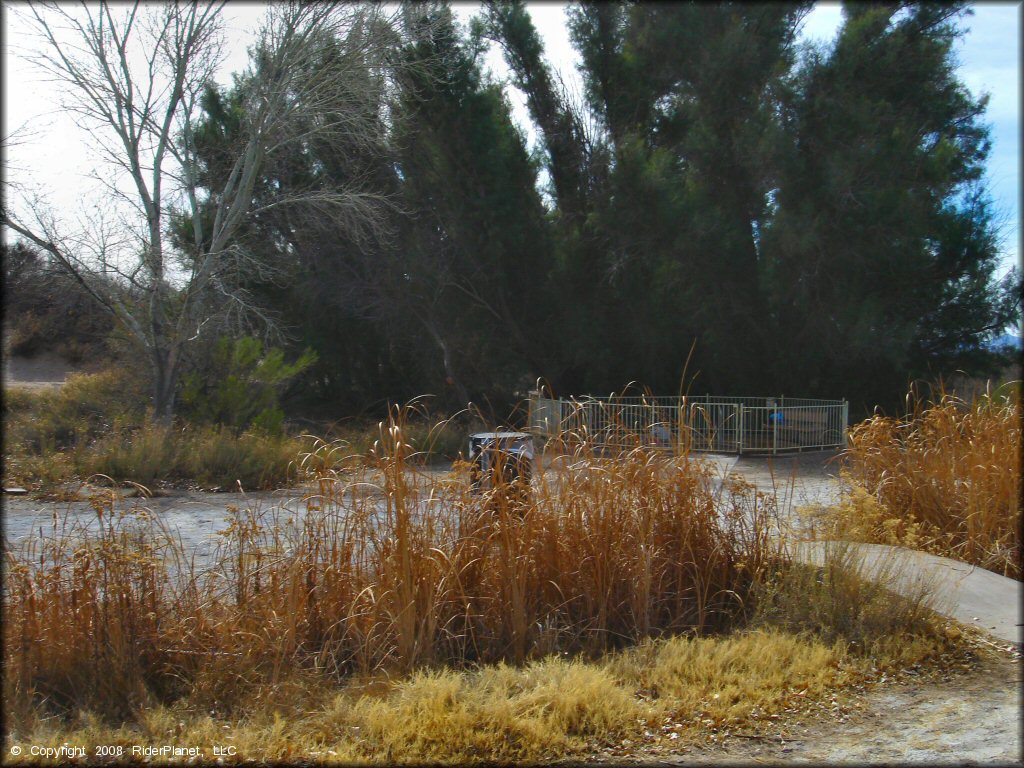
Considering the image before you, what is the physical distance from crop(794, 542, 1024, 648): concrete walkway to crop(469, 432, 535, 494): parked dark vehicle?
2084mm

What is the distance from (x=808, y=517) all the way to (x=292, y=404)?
19779 millimetres

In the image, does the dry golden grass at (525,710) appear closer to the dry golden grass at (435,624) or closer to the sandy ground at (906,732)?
the dry golden grass at (435,624)

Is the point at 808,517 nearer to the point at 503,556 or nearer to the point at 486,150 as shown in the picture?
the point at 503,556

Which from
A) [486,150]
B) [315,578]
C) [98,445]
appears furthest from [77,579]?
[486,150]

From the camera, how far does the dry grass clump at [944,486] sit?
6988mm

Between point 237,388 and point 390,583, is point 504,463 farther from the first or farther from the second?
point 237,388

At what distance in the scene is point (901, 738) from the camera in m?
4.25

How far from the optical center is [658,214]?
19672 mm

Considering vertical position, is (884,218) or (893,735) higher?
(884,218)

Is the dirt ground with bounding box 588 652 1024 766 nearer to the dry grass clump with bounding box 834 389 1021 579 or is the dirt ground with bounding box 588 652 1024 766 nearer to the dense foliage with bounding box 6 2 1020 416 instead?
the dry grass clump with bounding box 834 389 1021 579

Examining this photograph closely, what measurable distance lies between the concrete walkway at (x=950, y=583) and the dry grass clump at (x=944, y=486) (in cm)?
20

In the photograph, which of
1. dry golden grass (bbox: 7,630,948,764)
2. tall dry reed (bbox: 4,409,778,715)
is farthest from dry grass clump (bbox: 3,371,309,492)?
dry golden grass (bbox: 7,630,948,764)

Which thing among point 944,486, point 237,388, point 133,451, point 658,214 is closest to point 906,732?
point 944,486

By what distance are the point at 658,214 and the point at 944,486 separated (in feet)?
42.5
